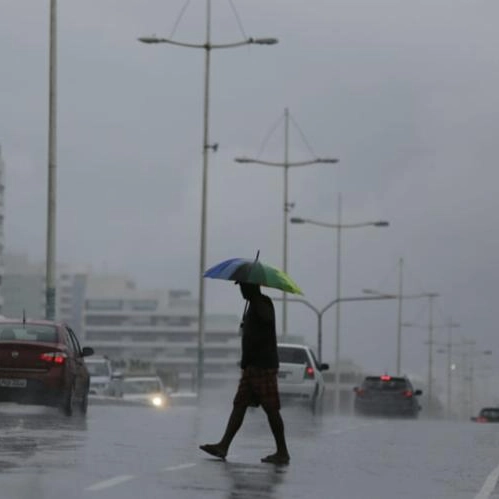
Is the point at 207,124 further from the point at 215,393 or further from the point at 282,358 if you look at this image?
the point at 282,358

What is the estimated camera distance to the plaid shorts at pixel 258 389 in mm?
19219

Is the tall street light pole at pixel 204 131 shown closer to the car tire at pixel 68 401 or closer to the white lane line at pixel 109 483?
the car tire at pixel 68 401

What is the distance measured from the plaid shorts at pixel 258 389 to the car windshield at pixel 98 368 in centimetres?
5645

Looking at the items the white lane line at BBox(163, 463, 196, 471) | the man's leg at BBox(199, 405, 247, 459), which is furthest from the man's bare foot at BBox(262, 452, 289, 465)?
the white lane line at BBox(163, 463, 196, 471)

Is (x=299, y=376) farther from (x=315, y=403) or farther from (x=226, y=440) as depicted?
(x=226, y=440)

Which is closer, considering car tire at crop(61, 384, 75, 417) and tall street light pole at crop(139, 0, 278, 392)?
car tire at crop(61, 384, 75, 417)

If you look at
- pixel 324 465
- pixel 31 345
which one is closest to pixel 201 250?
pixel 31 345

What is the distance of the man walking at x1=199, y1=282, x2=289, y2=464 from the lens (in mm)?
19172

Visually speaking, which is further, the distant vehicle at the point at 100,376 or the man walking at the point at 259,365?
the distant vehicle at the point at 100,376

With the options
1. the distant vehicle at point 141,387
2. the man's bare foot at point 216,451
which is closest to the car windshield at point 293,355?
the man's bare foot at point 216,451

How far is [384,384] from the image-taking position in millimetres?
63312

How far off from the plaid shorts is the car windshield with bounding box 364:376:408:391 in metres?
44.0

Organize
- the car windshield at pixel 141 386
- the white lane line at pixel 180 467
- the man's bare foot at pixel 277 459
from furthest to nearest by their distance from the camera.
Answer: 1. the car windshield at pixel 141 386
2. the man's bare foot at pixel 277 459
3. the white lane line at pixel 180 467

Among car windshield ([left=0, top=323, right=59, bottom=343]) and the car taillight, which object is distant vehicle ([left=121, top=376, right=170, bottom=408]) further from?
the car taillight
